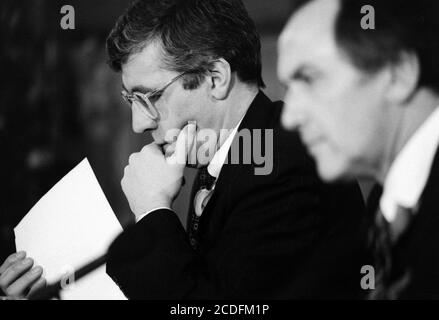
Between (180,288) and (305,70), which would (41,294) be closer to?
(180,288)

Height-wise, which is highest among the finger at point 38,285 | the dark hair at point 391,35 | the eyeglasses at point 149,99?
the dark hair at point 391,35

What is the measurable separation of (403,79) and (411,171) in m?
0.25

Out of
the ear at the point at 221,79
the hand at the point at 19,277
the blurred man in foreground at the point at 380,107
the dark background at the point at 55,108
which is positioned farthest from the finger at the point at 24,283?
the blurred man in foreground at the point at 380,107

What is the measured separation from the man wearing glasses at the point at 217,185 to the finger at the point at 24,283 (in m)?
0.33

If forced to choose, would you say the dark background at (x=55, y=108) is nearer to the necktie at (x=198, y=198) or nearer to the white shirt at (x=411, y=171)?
the necktie at (x=198, y=198)

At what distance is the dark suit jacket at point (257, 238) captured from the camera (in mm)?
1334

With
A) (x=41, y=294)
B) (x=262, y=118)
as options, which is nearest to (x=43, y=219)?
(x=41, y=294)

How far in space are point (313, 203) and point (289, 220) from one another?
9 cm

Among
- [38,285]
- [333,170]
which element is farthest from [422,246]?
[38,285]

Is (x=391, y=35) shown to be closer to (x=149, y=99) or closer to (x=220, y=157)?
(x=220, y=157)

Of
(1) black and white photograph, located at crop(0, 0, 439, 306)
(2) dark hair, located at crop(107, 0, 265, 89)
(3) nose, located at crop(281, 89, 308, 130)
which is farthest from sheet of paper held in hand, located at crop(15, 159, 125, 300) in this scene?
(3) nose, located at crop(281, 89, 308, 130)

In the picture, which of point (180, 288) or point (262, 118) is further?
point (262, 118)

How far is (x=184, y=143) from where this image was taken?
1495mm

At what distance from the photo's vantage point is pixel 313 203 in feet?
4.48
